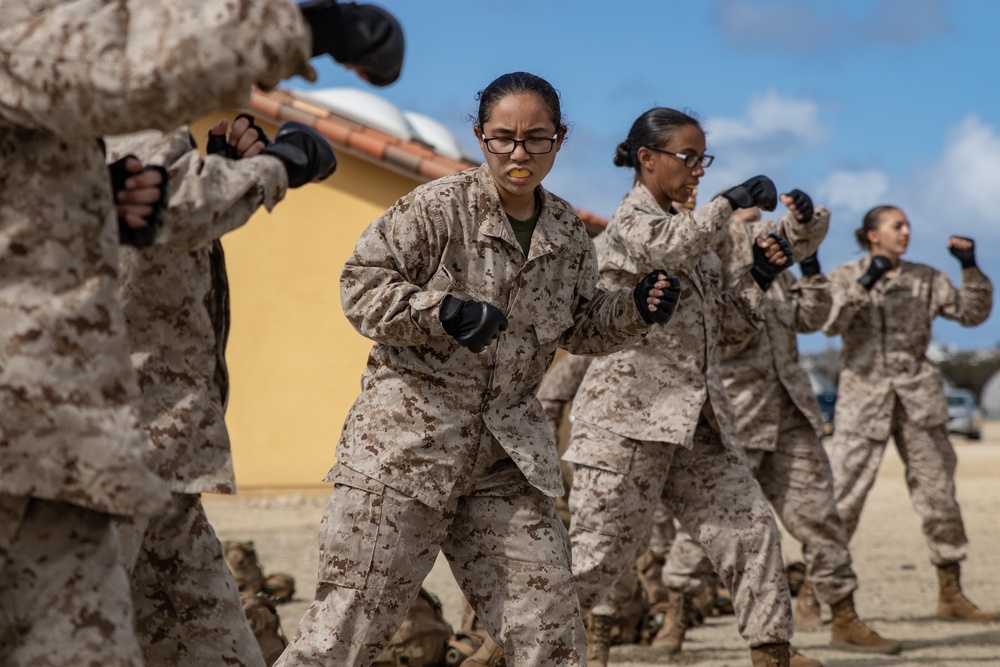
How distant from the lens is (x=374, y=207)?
51.6ft

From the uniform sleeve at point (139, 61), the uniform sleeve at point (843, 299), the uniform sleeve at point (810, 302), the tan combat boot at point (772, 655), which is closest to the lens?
the uniform sleeve at point (139, 61)

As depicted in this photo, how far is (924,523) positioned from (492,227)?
5.38 metres

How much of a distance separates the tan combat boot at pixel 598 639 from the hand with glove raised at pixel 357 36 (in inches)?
163

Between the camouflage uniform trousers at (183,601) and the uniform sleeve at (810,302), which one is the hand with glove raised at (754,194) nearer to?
the uniform sleeve at (810,302)

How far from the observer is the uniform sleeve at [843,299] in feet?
28.9

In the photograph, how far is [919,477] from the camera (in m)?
8.92

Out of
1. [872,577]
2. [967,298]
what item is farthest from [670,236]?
[872,577]

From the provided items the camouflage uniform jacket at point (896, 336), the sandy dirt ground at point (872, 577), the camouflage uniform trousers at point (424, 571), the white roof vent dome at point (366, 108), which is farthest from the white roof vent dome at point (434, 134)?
the camouflage uniform trousers at point (424, 571)

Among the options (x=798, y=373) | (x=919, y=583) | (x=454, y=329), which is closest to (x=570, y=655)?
(x=454, y=329)

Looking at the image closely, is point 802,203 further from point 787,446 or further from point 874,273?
point 874,273

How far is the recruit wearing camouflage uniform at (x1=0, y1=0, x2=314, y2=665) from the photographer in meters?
2.58

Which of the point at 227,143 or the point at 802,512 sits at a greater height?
the point at 227,143

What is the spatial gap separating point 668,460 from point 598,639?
121 cm

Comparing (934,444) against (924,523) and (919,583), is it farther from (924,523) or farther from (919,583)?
(919,583)
